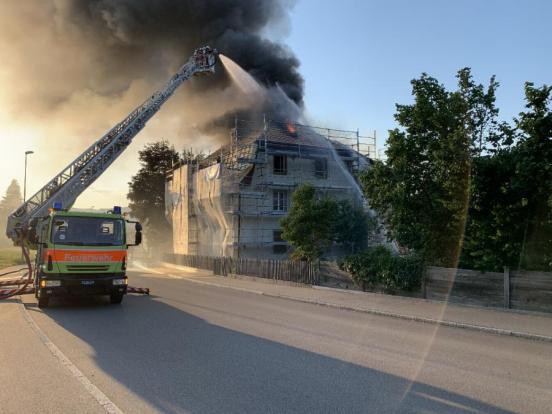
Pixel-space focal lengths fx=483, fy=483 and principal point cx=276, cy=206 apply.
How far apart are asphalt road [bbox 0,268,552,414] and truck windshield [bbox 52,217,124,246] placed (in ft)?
7.06

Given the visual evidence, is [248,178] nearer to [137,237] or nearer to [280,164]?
[280,164]

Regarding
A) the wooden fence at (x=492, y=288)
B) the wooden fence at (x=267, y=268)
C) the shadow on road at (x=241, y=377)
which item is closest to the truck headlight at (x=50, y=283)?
the shadow on road at (x=241, y=377)

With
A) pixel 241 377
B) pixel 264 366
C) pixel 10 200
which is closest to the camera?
pixel 241 377

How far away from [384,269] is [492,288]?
10.9 ft

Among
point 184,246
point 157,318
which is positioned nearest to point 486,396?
point 157,318

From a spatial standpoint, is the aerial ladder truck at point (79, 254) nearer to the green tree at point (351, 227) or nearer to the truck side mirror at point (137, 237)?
the truck side mirror at point (137, 237)

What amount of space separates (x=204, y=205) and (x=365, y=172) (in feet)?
69.5

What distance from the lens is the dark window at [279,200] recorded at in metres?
32.7

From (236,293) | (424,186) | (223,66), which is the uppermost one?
(223,66)

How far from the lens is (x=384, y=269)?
14492 mm

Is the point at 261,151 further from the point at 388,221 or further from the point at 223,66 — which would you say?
the point at 388,221

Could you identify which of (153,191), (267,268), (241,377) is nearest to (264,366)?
(241,377)

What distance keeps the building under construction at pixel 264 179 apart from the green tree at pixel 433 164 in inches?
620

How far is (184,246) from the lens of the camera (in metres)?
38.5
